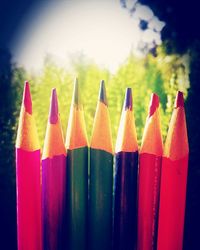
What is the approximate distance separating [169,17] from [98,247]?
489 mm

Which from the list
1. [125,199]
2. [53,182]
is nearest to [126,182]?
[125,199]

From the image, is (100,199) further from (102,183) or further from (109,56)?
(109,56)

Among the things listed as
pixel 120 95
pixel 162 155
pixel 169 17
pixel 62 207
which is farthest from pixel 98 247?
pixel 169 17

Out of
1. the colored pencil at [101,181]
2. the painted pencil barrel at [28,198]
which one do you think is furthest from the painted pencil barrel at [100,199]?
the painted pencil barrel at [28,198]

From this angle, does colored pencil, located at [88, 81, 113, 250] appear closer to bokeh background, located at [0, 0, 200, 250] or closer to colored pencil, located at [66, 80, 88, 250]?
colored pencil, located at [66, 80, 88, 250]

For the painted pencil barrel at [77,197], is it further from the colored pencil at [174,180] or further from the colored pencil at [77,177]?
the colored pencil at [174,180]

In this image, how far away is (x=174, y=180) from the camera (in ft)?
1.73

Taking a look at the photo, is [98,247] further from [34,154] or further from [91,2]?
[91,2]

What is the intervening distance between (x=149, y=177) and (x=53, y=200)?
184mm

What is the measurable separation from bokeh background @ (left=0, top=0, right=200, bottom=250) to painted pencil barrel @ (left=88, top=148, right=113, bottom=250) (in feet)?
0.44

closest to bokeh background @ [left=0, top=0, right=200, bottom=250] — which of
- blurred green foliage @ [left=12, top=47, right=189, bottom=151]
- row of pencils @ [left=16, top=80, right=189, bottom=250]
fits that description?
blurred green foliage @ [left=12, top=47, right=189, bottom=151]

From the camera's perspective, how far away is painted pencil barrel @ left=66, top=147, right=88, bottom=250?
548mm

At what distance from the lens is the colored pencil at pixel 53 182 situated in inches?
21.1

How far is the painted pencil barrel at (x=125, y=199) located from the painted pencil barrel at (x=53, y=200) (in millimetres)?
102
